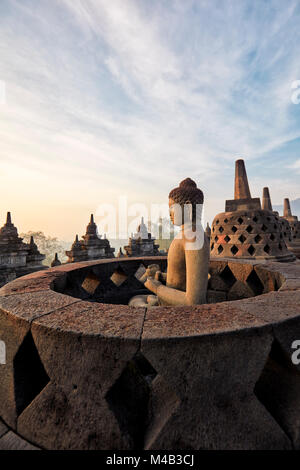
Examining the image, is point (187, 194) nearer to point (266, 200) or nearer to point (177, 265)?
point (177, 265)

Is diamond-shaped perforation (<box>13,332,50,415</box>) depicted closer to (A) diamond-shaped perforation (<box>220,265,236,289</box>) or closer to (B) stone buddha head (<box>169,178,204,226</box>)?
(B) stone buddha head (<box>169,178,204,226</box>)

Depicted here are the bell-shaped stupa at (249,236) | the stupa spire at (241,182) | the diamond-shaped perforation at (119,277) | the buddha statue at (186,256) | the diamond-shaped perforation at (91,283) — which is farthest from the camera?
the stupa spire at (241,182)

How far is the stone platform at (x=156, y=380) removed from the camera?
39.8 inches

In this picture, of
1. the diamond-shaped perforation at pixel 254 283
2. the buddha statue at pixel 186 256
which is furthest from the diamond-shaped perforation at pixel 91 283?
the diamond-shaped perforation at pixel 254 283

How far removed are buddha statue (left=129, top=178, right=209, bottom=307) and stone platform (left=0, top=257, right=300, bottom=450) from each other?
1.80ft

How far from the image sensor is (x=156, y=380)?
1.28 meters

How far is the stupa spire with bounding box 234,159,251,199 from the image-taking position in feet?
29.1

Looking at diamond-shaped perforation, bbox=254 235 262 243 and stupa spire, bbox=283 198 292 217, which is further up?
stupa spire, bbox=283 198 292 217

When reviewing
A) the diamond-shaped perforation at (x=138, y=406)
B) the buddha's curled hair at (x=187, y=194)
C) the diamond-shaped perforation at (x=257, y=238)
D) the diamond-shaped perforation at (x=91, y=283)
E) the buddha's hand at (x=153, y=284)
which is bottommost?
the diamond-shaped perforation at (x=138, y=406)

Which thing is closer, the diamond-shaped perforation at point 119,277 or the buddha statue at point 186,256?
the buddha statue at point 186,256

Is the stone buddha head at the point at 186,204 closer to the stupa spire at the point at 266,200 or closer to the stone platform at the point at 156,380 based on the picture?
the stone platform at the point at 156,380

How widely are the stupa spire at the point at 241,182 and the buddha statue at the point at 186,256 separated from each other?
296 inches

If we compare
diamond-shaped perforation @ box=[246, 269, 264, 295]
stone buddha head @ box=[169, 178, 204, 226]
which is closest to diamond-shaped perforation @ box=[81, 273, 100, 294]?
stone buddha head @ box=[169, 178, 204, 226]

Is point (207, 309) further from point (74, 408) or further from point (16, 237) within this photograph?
point (16, 237)
